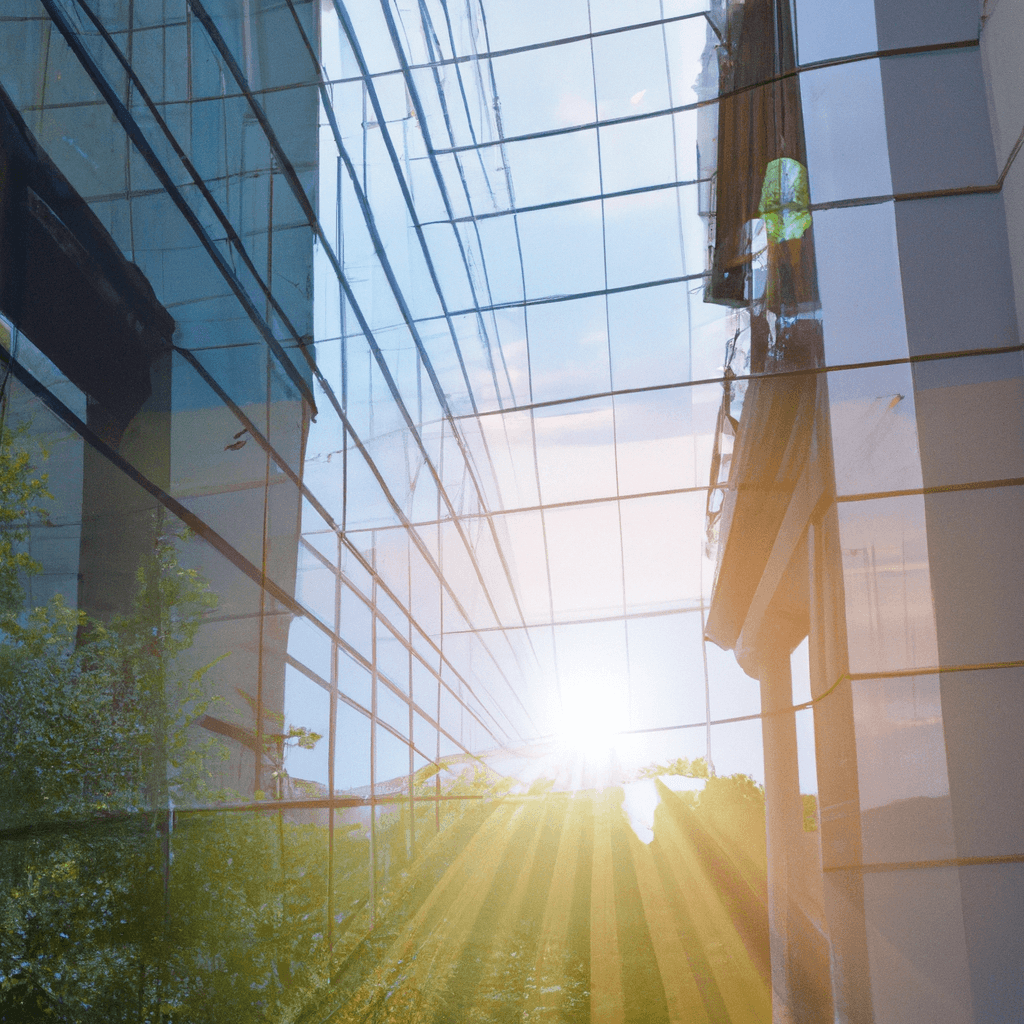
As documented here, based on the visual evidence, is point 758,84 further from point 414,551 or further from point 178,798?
point 178,798

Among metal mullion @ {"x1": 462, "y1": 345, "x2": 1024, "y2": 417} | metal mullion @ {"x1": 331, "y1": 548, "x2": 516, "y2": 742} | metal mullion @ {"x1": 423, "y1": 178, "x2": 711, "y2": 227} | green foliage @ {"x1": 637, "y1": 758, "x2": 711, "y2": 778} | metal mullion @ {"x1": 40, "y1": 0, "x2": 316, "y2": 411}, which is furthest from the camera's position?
metal mullion @ {"x1": 423, "y1": 178, "x2": 711, "y2": 227}

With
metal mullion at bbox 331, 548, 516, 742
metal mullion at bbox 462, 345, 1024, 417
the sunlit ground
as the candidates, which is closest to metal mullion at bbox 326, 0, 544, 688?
metal mullion at bbox 331, 548, 516, 742

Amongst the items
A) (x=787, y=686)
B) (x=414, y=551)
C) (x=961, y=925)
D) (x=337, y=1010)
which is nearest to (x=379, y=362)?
(x=414, y=551)

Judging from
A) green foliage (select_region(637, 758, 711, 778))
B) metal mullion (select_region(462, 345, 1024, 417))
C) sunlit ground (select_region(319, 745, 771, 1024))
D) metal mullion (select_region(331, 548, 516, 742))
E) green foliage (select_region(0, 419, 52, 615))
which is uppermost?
metal mullion (select_region(462, 345, 1024, 417))

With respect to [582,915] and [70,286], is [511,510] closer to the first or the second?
[582,915]

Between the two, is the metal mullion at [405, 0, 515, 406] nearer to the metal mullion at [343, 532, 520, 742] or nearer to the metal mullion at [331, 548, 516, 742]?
the metal mullion at [343, 532, 520, 742]

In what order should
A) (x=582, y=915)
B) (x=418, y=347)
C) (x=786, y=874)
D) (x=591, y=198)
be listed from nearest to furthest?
(x=786, y=874) → (x=582, y=915) → (x=591, y=198) → (x=418, y=347)

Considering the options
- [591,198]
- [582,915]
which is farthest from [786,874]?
[591,198]

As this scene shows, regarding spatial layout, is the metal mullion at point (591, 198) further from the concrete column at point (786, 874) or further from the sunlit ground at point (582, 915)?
the sunlit ground at point (582, 915)

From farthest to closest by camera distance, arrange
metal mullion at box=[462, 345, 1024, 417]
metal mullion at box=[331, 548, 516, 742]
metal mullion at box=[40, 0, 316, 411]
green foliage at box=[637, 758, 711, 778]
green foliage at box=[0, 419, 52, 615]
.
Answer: metal mullion at box=[331, 548, 516, 742] < green foliage at box=[637, 758, 711, 778] < metal mullion at box=[462, 345, 1024, 417] < metal mullion at box=[40, 0, 316, 411] < green foliage at box=[0, 419, 52, 615]

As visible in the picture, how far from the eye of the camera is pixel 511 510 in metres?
6.35

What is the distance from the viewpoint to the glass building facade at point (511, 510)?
4723mm

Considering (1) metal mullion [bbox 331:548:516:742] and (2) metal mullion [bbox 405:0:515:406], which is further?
(2) metal mullion [bbox 405:0:515:406]

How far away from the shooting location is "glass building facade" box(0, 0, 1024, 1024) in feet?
15.5
